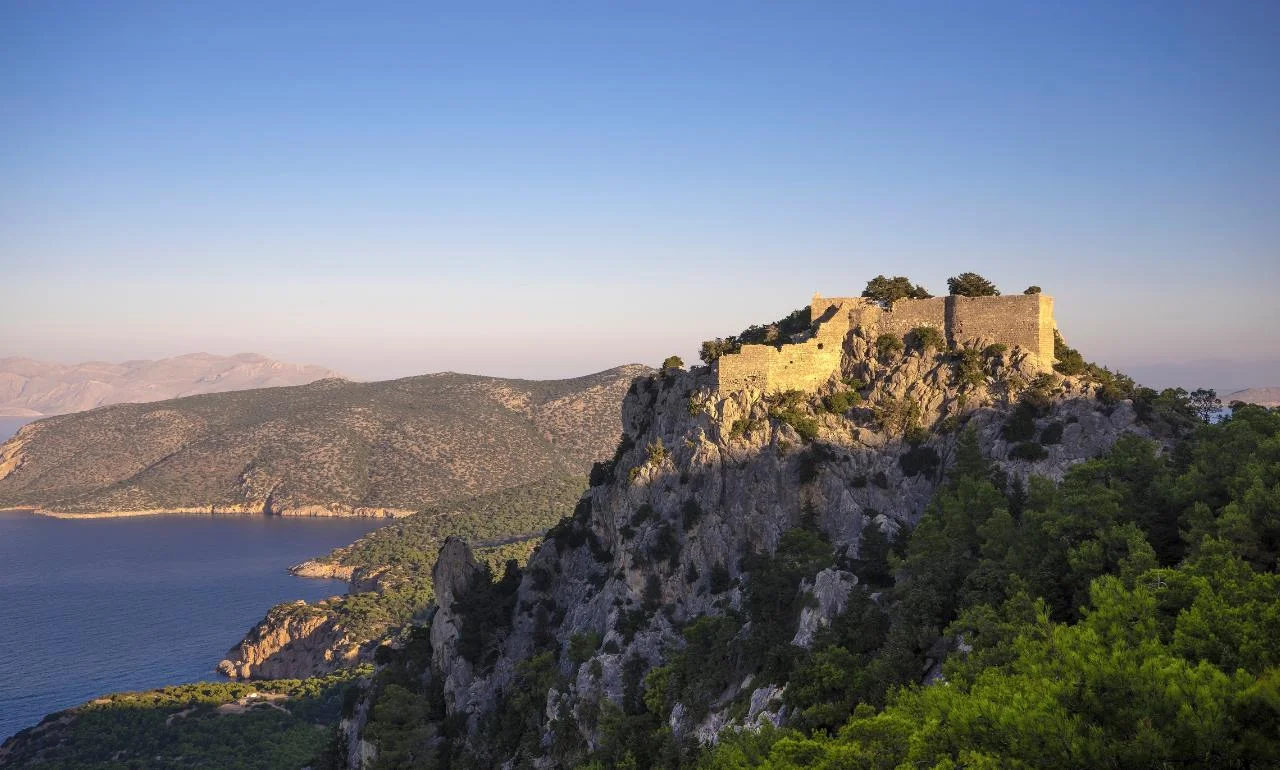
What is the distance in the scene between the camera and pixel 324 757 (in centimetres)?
6275

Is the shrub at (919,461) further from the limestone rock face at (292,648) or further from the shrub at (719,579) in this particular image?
the limestone rock face at (292,648)

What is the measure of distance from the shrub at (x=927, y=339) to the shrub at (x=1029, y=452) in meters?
7.08

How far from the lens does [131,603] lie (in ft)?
503

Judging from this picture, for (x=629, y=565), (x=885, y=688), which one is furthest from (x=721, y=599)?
(x=885, y=688)

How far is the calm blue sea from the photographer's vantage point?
11663 cm

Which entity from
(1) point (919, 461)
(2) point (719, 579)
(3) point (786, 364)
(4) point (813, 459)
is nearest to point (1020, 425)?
(1) point (919, 461)

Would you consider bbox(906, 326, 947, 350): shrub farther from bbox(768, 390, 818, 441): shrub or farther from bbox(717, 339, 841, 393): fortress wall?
bbox(768, 390, 818, 441): shrub

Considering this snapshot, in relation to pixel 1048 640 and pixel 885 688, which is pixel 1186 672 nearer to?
pixel 1048 640

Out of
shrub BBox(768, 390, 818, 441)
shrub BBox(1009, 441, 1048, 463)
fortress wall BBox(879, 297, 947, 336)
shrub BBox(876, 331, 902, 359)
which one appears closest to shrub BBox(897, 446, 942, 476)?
shrub BBox(1009, 441, 1048, 463)

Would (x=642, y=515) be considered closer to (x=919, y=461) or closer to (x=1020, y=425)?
(x=919, y=461)

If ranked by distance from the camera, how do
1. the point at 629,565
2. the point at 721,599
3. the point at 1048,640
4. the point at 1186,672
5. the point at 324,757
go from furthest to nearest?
the point at 324,757, the point at 629,565, the point at 721,599, the point at 1048,640, the point at 1186,672

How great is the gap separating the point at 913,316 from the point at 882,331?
1686 mm

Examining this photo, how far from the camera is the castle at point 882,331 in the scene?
4766 centimetres

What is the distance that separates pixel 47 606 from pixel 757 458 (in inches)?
5706
